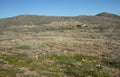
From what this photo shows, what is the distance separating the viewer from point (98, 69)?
19.4 m

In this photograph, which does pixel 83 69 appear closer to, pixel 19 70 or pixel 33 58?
pixel 19 70

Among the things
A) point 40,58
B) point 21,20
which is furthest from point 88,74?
point 21,20

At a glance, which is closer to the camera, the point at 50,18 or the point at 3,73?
the point at 3,73

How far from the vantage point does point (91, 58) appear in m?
24.9

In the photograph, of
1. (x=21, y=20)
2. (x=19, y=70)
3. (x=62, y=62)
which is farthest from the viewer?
(x=21, y=20)

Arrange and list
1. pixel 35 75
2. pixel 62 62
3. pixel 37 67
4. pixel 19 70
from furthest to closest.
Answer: pixel 62 62, pixel 37 67, pixel 19 70, pixel 35 75

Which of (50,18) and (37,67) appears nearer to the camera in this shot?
(37,67)

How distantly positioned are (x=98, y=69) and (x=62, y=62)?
15.1 ft

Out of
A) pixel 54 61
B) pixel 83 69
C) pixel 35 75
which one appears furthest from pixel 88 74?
pixel 54 61

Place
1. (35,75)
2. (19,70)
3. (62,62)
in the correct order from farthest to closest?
(62,62)
(19,70)
(35,75)

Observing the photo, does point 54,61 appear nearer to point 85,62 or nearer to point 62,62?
point 62,62

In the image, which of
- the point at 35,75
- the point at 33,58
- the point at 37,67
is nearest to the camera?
the point at 35,75

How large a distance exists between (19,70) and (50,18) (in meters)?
170

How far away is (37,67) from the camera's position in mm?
20203
